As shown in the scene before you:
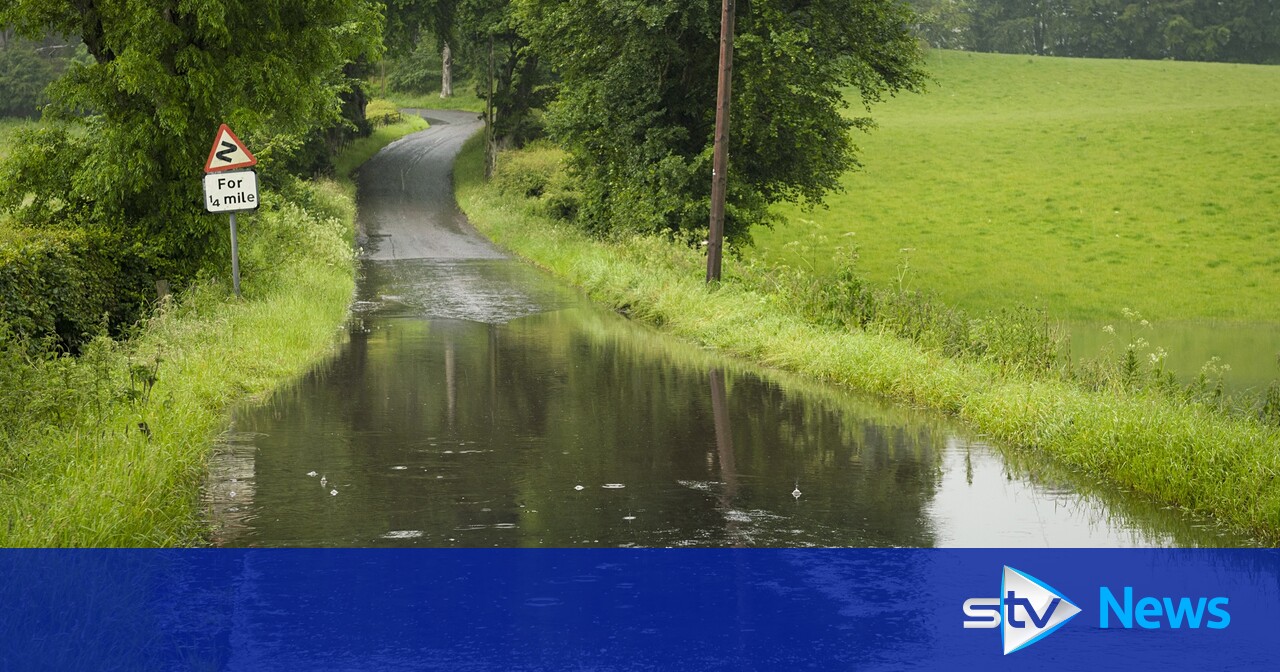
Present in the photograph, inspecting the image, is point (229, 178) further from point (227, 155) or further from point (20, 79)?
point (20, 79)

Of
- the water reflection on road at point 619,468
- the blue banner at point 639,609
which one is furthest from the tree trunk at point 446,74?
the blue banner at point 639,609

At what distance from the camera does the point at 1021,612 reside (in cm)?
680

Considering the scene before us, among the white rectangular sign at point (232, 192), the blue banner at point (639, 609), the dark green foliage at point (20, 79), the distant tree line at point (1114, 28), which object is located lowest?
the blue banner at point (639, 609)

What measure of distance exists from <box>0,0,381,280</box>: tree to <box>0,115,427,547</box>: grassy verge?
2.34 meters

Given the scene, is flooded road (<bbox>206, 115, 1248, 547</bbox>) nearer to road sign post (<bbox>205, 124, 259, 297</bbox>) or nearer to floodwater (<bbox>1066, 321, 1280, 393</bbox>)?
road sign post (<bbox>205, 124, 259, 297</bbox>)

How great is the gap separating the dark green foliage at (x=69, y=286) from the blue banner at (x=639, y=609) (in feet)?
20.4

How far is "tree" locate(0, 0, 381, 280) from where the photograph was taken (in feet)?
65.2

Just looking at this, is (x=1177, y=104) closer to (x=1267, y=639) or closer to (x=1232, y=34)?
(x=1232, y=34)

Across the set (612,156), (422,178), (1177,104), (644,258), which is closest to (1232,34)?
(1177,104)

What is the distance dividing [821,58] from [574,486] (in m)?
22.7

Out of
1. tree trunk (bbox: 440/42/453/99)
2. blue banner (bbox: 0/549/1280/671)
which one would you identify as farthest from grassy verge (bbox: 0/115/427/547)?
tree trunk (bbox: 440/42/453/99)

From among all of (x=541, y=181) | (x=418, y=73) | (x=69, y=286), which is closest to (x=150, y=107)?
(x=69, y=286)

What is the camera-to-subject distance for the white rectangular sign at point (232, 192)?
1848 centimetres

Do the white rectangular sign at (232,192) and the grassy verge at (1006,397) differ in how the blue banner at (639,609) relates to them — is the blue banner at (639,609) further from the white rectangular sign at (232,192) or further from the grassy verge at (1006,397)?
the white rectangular sign at (232,192)
